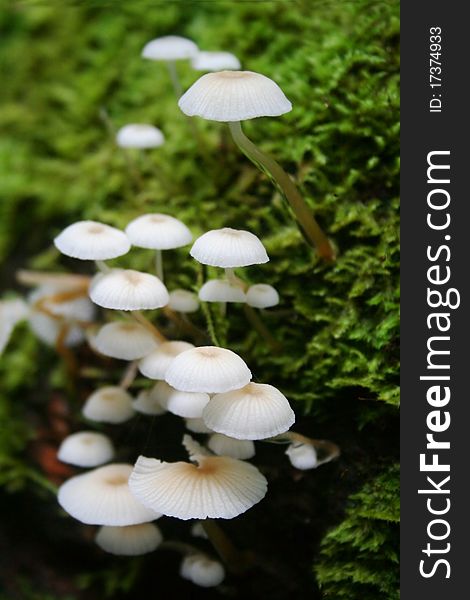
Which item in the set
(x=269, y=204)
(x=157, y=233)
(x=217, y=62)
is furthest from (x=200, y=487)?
(x=217, y=62)

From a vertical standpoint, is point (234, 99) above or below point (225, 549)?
above

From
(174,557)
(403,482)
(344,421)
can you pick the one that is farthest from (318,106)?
(174,557)

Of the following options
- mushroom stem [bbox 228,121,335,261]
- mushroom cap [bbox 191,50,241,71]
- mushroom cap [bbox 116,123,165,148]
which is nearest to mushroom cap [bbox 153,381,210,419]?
mushroom stem [bbox 228,121,335,261]

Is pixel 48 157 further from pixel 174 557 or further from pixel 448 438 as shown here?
pixel 448 438

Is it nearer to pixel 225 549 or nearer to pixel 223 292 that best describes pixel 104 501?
pixel 225 549

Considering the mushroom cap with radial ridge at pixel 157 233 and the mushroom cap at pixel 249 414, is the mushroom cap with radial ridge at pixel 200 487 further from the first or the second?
the mushroom cap with radial ridge at pixel 157 233

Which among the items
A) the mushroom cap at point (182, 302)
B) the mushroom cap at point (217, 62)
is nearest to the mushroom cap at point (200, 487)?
the mushroom cap at point (182, 302)

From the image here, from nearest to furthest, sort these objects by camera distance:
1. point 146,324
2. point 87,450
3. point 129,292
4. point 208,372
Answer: point 208,372
point 129,292
point 146,324
point 87,450

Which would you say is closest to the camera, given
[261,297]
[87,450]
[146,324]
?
[261,297]
